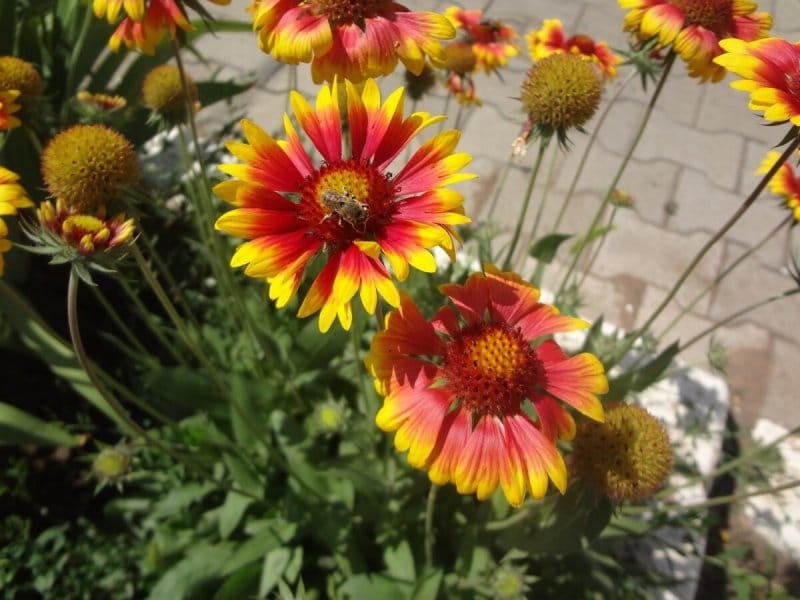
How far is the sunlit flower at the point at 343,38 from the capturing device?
874 millimetres

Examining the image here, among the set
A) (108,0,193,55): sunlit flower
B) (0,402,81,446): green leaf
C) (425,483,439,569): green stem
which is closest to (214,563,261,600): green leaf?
(425,483,439,569): green stem

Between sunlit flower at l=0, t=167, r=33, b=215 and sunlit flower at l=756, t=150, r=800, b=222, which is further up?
sunlit flower at l=756, t=150, r=800, b=222

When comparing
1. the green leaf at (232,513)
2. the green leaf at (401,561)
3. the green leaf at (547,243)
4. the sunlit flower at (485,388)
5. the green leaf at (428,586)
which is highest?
the green leaf at (547,243)

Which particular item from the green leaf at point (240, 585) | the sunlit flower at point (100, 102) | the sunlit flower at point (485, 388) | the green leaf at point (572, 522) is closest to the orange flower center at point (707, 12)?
the sunlit flower at point (485, 388)

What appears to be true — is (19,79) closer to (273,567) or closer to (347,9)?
(347,9)

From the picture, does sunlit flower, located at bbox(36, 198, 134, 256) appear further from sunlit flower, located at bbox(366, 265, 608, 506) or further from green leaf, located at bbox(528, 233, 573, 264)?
green leaf, located at bbox(528, 233, 573, 264)

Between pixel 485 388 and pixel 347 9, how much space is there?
2.03ft

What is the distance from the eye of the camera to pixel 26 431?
145cm

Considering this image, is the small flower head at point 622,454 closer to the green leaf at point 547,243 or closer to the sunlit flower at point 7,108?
the green leaf at point 547,243

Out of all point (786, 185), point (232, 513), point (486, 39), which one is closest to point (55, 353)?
point (232, 513)

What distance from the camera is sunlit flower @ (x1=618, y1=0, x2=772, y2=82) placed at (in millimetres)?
1095

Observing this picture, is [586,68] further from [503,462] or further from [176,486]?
[176,486]

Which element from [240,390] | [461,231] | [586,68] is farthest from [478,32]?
[240,390]

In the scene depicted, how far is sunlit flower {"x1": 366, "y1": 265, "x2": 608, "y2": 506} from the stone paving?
143cm
